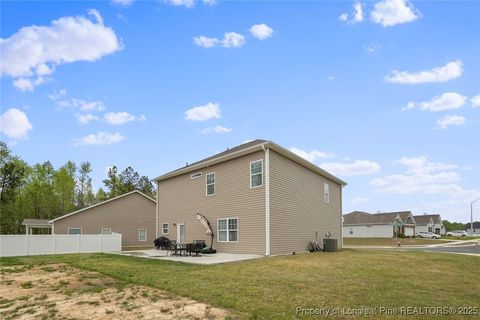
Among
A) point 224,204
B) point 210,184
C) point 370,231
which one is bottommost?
point 370,231

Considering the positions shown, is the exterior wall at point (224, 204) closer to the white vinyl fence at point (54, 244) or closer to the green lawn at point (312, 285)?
the white vinyl fence at point (54, 244)

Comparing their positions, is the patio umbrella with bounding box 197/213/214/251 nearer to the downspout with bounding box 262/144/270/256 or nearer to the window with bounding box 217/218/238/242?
the window with bounding box 217/218/238/242

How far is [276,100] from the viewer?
72.2ft

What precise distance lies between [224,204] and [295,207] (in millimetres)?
3836

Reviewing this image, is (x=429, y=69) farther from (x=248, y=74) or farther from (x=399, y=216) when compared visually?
(x=399, y=216)

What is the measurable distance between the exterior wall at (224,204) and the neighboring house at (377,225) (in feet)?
126

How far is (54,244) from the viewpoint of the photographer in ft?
79.5

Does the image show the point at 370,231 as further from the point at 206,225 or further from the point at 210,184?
the point at 206,225

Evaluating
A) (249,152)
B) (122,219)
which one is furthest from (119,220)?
(249,152)

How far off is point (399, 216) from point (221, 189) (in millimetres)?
45266

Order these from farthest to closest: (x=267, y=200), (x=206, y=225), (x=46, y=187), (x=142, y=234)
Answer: (x=46, y=187) → (x=142, y=234) → (x=206, y=225) → (x=267, y=200)

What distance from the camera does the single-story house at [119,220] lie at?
35062 millimetres

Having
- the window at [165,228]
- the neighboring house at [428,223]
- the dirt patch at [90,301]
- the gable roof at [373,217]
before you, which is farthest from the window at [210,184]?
the neighboring house at [428,223]

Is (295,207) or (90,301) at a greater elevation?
(295,207)
